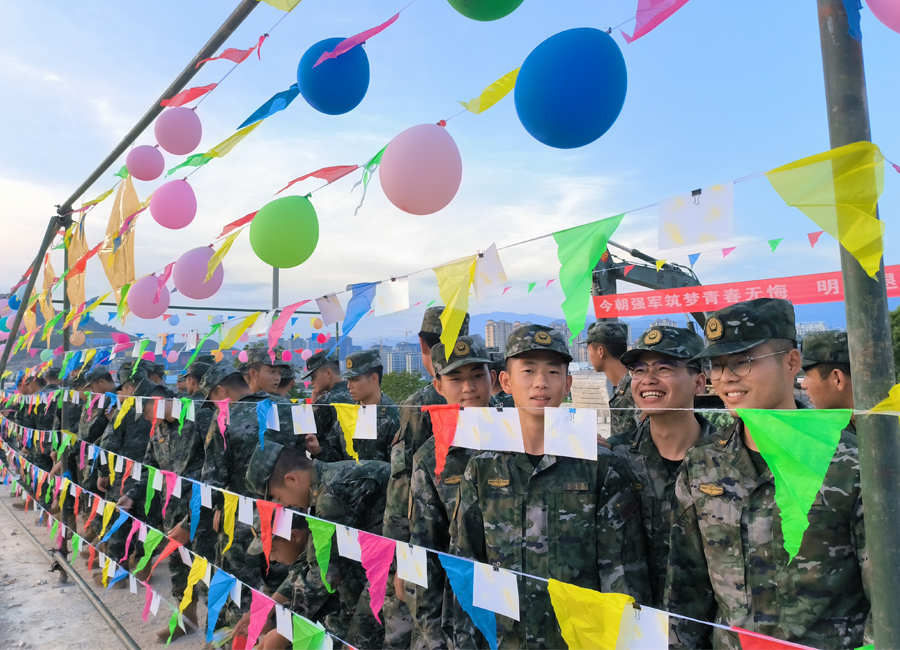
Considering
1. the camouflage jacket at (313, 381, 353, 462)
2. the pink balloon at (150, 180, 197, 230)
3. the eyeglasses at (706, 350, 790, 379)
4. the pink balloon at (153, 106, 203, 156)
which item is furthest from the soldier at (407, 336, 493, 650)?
the pink balloon at (153, 106, 203, 156)

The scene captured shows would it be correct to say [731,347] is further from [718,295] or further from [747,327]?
[718,295]

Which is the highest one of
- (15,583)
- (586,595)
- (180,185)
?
(180,185)

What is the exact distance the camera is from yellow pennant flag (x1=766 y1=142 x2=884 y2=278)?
3.68ft

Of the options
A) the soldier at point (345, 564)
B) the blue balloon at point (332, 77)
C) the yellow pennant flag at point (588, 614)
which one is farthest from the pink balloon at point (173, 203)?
the yellow pennant flag at point (588, 614)

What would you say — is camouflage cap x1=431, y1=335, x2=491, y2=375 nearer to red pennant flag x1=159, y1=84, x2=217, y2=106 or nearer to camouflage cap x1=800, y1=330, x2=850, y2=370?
camouflage cap x1=800, y1=330, x2=850, y2=370

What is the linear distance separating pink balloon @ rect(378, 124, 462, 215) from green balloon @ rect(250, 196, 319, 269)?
2.59 ft

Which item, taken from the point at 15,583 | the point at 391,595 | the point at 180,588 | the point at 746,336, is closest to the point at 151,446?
the point at 180,588

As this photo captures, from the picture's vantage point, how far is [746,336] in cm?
185

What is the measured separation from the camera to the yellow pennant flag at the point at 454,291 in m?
2.06

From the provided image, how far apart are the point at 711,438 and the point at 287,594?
2.28 metres

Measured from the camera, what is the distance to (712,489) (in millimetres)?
1842

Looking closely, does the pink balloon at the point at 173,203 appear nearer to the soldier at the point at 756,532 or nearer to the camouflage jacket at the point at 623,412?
the camouflage jacket at the point at 623,412

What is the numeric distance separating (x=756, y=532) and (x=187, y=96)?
4313mm

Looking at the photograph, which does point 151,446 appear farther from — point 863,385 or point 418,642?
point 863,385
